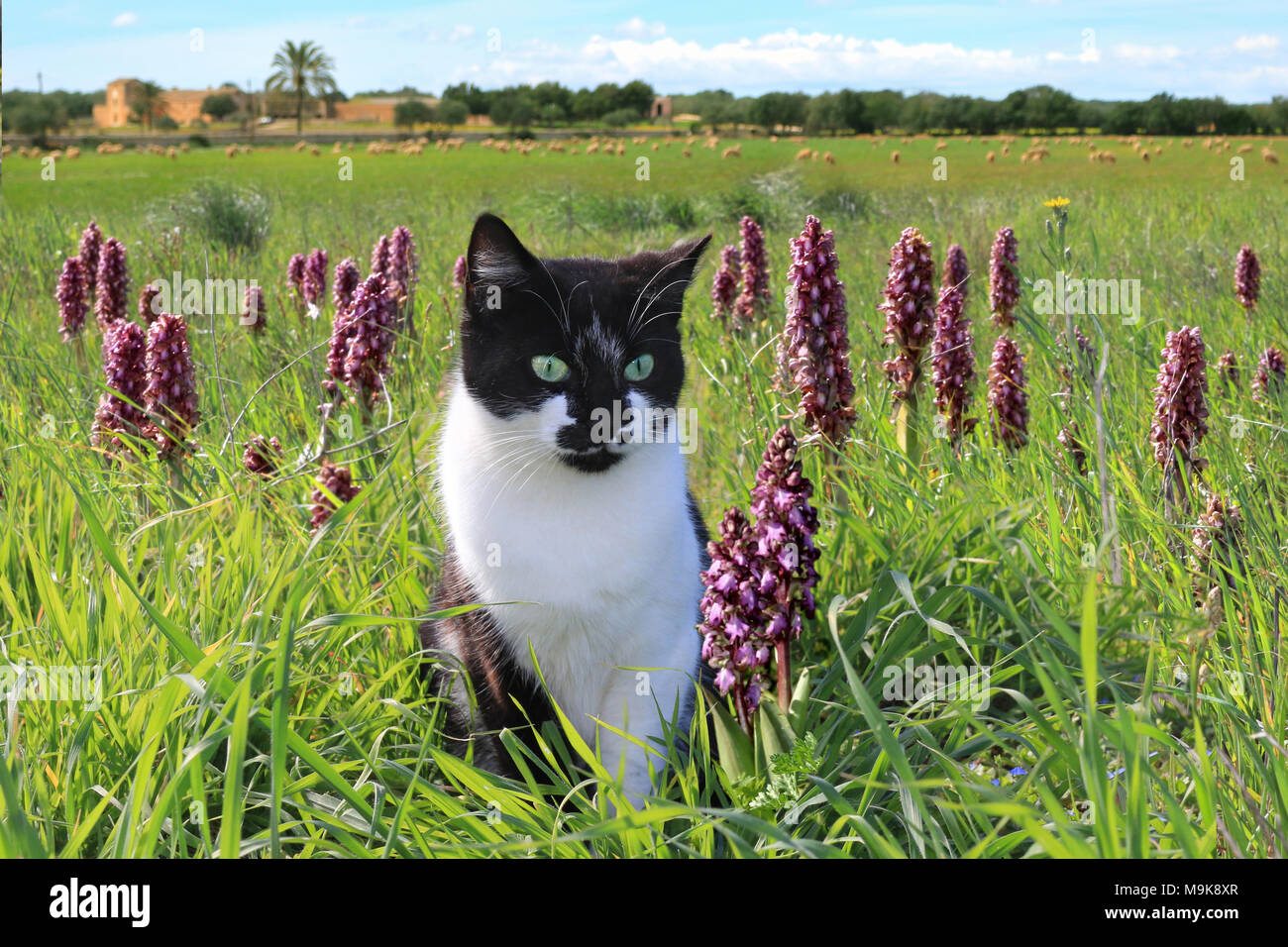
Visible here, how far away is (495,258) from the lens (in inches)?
105

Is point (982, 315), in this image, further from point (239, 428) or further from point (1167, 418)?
point (239, 428)

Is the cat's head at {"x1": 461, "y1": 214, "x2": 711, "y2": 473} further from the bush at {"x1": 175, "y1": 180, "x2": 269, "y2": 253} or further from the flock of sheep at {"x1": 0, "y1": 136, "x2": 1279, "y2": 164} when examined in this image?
the flock of sheep at {"x1": 0, "y1": 136, "x2": 1279, "y2": 164}

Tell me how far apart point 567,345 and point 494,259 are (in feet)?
1.07

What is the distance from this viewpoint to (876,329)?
19.8ft

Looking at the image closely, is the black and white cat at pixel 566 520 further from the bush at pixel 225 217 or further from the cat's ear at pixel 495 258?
the bush at pixel 225 217

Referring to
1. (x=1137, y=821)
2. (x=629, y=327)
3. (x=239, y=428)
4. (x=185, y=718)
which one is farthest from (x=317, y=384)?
(x=1137, y=821)

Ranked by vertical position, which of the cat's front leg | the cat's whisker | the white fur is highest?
the cat's whisker

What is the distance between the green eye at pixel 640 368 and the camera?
2.87 metres

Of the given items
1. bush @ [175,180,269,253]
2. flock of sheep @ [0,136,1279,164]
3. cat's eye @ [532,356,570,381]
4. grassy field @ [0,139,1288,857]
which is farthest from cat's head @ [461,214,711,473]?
flock of sheep @ [0,136,1279,164]

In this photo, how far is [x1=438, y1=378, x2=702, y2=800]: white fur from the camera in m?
2.52

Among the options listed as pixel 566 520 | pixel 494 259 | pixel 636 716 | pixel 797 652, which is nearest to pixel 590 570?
pixel 566 520

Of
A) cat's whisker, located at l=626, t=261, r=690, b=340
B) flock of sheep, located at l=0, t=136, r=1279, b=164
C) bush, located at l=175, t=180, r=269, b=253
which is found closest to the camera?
cat's whisker, located at l=626, t=261, r=690, b=340

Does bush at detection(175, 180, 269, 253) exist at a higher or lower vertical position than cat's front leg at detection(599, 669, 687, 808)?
higher

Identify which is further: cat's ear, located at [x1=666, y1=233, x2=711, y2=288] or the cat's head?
cat's ear, located at [x1=666, y1=233, x2=711, y2=288]
